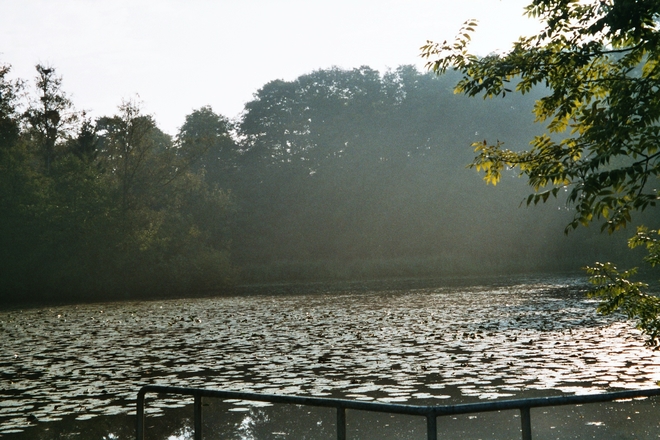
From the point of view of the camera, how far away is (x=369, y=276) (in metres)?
53.6

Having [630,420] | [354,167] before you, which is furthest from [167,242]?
[630,420]

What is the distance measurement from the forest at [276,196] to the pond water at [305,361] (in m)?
21.5

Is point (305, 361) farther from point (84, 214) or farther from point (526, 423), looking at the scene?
point (84, 214)

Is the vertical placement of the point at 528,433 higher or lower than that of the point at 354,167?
lower

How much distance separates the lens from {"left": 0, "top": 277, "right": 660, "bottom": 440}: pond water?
898 cm

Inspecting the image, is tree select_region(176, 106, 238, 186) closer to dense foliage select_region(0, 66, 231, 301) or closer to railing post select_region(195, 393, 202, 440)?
dense foliage select_region(0, 66, 231, 301)

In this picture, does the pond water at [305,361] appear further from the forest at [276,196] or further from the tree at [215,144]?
the tree at [215,144]

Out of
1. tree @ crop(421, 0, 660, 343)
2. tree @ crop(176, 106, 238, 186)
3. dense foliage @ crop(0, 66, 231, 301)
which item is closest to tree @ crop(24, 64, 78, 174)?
dense foliage @ crop(0, 66, 231, 301)

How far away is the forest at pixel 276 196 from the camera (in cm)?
4431

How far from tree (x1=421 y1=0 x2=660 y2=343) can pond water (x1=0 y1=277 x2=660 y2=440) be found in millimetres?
2390

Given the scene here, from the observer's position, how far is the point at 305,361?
12.8 meters

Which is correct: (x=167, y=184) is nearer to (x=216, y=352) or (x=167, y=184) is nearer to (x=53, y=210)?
(x=53, y=210)

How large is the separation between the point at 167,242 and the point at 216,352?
33.7 m

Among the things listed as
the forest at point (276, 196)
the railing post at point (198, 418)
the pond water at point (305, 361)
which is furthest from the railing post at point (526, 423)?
the forest at point (276, 196)
